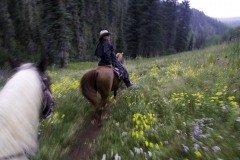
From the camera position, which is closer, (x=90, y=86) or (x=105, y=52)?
(x=90, y=86)

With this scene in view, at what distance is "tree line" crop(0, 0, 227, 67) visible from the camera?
96.5ft

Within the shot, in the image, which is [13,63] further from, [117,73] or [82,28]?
[82,28]

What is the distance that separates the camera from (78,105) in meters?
7.92

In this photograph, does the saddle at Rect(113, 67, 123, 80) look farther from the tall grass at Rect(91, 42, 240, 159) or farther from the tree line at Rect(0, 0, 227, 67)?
the tree line at Rect(0, 0, 227, 67)

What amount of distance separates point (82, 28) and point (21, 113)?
62338mm

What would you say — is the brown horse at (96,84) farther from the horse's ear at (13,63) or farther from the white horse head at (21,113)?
the white horse head at (21,113)

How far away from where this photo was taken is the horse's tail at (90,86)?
7.36m

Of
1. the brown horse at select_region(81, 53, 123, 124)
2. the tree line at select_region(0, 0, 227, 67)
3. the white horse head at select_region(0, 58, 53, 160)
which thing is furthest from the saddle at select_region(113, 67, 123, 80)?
the tree line at select_region(0, 0, 227, 67)

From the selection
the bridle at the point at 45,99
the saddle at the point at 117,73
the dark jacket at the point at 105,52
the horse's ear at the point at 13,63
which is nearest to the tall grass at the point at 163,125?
the saddle at the point at 117,73

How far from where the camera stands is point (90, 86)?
7480 mm

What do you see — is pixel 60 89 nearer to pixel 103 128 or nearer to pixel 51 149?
pixel 103 128

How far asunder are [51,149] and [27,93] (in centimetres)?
221

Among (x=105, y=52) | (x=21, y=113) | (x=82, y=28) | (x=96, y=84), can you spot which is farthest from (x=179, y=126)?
(x=82, y=28)

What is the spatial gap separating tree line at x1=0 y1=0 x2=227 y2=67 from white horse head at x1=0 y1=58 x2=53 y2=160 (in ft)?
79.8
